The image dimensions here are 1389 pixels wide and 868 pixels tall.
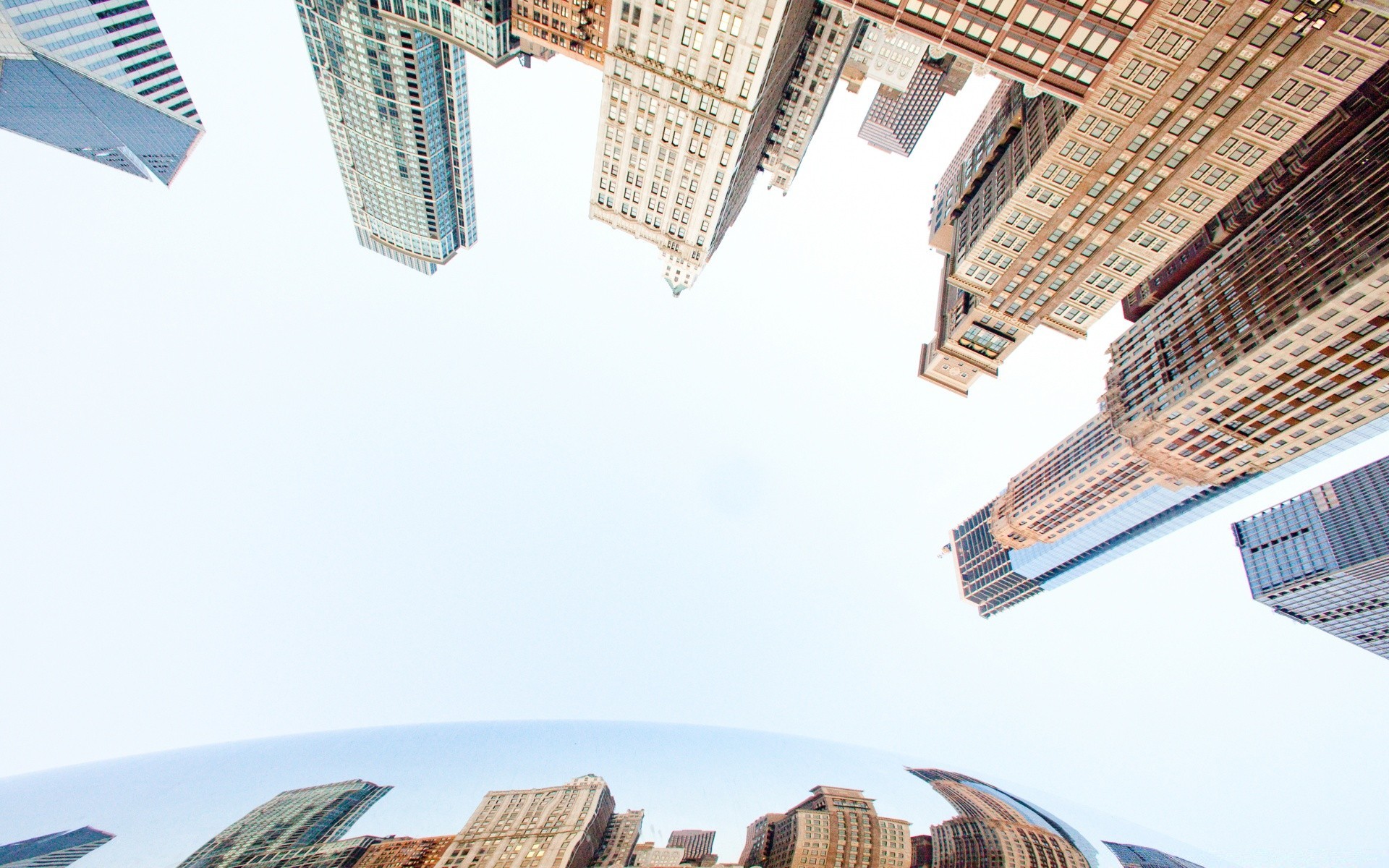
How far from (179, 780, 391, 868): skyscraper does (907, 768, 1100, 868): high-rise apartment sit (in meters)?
50.2

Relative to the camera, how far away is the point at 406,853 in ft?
154

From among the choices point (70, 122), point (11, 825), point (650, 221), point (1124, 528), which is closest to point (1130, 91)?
point (650, 221)

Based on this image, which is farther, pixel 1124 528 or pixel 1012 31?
pixel 1124 528

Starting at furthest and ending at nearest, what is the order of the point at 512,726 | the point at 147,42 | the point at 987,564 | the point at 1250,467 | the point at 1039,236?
1. the point at 987,564
2. the point at 147,42
3. the point at 1250,467
4. the point at 512,726
5. the point at 1039,236

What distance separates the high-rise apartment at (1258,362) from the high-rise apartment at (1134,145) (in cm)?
1234

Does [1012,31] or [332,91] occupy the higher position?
[332,91]


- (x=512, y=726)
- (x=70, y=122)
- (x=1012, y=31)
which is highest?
(x=70, y=122)

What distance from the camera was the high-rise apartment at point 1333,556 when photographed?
126250 mm

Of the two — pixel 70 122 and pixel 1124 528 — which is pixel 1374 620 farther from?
pixel 70 122

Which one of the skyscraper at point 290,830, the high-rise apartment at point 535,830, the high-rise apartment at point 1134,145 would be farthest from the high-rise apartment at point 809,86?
the skyscraper at point 290,830

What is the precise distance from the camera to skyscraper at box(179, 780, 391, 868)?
150ft

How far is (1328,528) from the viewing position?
134 m

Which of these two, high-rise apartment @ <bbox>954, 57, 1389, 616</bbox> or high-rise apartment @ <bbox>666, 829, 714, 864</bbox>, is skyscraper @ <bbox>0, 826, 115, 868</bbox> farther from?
high-rise apartment @ <bbox>954, 57, 1389, 616</bbox>

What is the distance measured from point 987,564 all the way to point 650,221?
144 m
